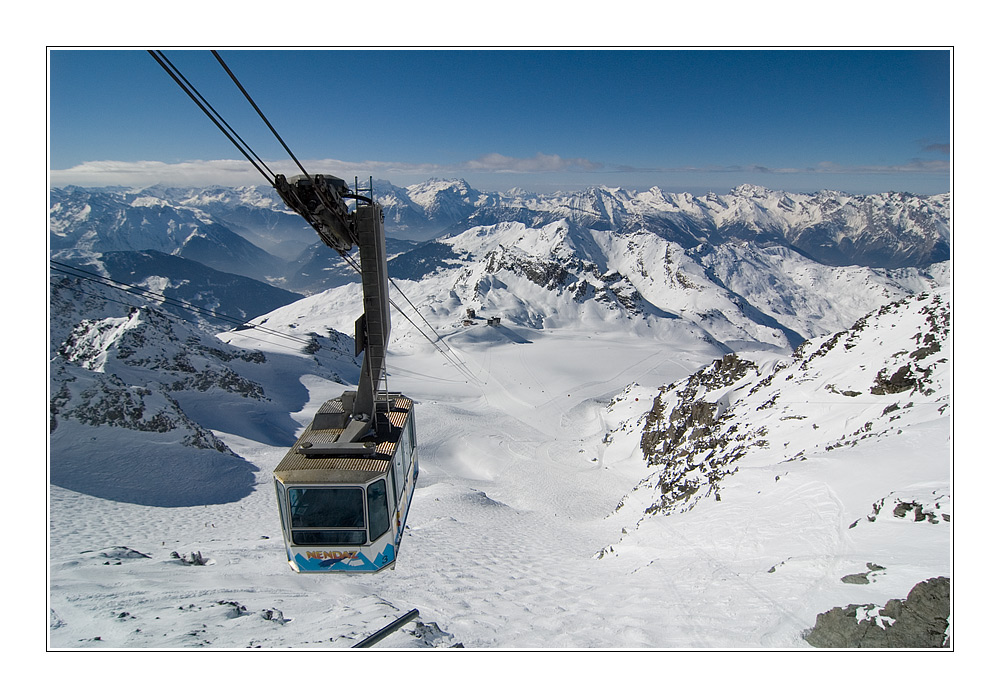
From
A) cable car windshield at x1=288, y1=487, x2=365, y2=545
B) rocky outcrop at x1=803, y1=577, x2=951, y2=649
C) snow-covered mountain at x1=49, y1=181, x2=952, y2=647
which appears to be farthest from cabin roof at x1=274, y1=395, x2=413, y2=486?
rocky outcrop at x1=803, y1=577, x2=951, y2=649

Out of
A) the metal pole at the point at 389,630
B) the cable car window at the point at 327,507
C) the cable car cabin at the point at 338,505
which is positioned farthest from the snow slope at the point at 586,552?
the cable car window at the point at 327,507

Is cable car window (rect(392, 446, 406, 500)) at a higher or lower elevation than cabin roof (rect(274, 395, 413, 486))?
lower

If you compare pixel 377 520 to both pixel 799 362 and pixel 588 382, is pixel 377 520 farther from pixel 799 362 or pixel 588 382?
pixel 588 382

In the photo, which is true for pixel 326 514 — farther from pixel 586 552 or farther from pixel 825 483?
pixel 825 483

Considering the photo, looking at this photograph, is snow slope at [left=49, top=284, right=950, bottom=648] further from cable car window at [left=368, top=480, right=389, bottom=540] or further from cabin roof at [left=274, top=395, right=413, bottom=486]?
cabin roof at [left=274, top=395, right=413, bottom=486]

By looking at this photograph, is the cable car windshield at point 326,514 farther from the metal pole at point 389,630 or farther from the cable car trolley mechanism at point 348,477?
the metal pole at point 389,630

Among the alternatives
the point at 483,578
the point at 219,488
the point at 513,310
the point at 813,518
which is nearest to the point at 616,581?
the point at 483,578
